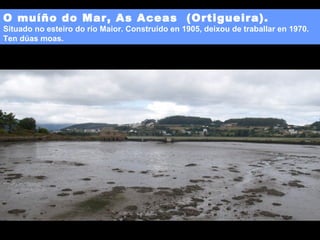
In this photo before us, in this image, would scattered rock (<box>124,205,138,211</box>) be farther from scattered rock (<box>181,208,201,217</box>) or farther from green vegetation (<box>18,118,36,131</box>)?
green vegetation (<box>18,118,36,131</box>)

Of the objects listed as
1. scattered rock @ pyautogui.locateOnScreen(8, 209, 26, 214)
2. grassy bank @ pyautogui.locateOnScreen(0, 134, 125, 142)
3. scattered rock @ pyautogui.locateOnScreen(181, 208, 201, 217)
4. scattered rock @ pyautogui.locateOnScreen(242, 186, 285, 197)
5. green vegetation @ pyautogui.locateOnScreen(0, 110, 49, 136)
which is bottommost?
scattered rock @ pyautogui.locateOnScreen(242, 186, 285, 197)

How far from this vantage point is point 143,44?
2266 mm

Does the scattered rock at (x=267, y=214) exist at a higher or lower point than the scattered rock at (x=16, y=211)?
lower

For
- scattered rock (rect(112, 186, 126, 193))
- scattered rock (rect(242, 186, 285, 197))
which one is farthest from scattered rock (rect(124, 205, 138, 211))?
scattered rock (rect(242, 186, 285, 197))

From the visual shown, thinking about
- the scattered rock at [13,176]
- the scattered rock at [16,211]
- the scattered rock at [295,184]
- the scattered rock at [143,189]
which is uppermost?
the scattered rock at [13,176]

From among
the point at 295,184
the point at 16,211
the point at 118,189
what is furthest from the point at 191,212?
the point at 295,184

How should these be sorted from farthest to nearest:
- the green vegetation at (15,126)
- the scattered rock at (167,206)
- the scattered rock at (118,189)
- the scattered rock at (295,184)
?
the green vegetation at (15,126) → the scattered rock at (295,184) → the scattered rock at (118,189) → the scattered rock at (167,206)

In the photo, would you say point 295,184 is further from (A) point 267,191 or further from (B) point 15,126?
(B) point 15,126

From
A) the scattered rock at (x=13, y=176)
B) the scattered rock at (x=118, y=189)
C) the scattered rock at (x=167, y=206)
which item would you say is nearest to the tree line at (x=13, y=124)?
the scattered rock at (x=13, y=176)

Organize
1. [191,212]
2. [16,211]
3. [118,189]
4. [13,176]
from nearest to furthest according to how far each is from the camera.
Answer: [16,211]
[191,212]
[118,189]
[13,176]

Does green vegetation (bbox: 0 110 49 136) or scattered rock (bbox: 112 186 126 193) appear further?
green vegetation (bbox: 0 110 49 136)

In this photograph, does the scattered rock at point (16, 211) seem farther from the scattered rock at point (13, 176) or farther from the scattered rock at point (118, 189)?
the scattered rock at point (13, 176)

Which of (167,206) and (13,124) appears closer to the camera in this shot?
(167,206)

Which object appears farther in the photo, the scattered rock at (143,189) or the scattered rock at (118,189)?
the scattered rock at (143,189)
